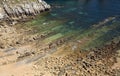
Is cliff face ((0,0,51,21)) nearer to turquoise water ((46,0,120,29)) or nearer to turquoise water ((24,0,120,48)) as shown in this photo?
turquoise water ((24,0,120,48))

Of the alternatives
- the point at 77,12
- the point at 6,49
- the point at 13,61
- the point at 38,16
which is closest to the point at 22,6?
the point at 38,16

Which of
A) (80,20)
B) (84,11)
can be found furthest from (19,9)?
(84,11)

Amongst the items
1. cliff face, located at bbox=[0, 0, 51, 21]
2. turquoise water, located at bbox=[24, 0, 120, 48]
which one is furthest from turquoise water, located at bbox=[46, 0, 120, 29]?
cliff face, located at bbox=[0, 0, 51, 21]

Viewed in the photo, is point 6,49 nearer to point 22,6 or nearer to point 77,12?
point 22,6

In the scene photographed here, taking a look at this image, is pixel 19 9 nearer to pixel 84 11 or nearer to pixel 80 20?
pixel 80 20

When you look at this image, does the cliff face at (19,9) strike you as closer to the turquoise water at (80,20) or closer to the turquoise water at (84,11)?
the turquoise water at (80,20)

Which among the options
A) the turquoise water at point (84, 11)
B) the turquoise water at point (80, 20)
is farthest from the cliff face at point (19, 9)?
the turquoise water at point (84, 11)

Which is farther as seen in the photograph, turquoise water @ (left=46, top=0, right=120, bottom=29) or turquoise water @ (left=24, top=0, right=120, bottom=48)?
turquoise water @ (left=46, top=0, right=120, bottom=29)
